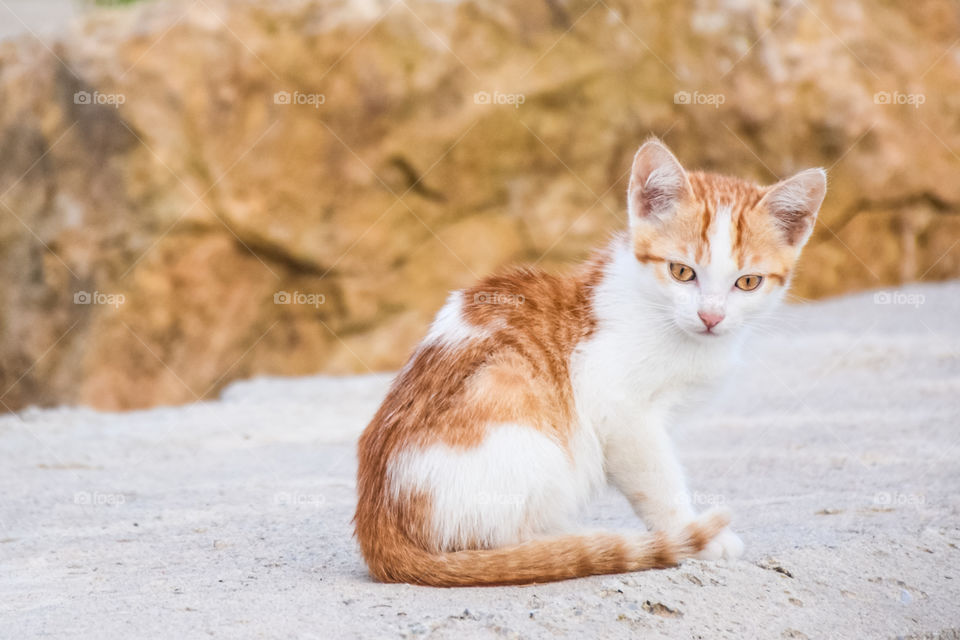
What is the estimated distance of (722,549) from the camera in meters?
3.36

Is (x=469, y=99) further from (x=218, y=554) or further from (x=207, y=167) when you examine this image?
(x=218, y=554)

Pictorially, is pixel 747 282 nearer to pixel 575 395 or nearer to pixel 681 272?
pixel 681 272

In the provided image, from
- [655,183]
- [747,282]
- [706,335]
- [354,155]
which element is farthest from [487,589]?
[354,155]

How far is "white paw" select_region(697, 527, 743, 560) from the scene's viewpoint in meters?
3.35

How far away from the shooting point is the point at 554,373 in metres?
3.47

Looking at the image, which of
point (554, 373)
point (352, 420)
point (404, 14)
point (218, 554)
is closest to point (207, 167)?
point (404, 14)

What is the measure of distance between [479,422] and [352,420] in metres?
3.25

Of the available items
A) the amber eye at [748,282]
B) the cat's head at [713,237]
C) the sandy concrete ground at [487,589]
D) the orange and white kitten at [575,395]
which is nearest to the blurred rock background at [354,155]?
the sandy concrete ground at [487,589]

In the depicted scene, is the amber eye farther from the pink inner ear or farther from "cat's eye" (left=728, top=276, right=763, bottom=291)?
the pink inner ear

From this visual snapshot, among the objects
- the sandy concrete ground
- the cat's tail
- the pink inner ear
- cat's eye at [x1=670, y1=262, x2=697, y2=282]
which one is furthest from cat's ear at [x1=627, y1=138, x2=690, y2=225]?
the cat's tail

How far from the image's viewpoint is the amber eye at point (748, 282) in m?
3.51

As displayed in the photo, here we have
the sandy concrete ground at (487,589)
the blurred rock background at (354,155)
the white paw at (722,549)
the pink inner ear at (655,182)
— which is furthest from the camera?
the blurred rock background at (354,155)

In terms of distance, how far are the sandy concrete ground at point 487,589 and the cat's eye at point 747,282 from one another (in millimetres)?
437

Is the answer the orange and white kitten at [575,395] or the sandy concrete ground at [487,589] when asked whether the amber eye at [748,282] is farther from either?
the sandy concrete ground at [487,589]
